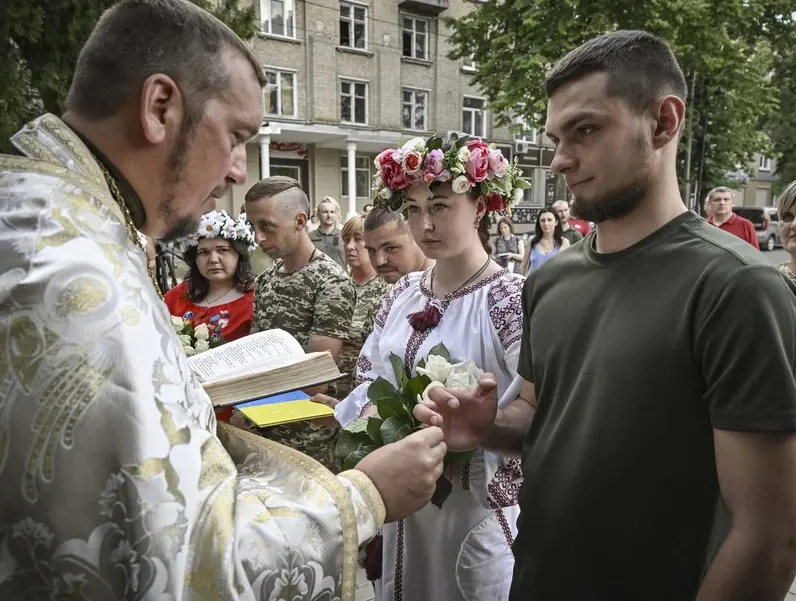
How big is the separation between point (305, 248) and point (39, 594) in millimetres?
2794

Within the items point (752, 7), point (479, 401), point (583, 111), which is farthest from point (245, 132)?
point (752, 7)

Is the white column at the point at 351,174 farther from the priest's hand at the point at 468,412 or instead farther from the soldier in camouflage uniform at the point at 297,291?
the priest's hand at the point at 468,412

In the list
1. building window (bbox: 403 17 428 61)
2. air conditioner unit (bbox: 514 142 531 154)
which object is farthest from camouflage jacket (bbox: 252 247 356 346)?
air conditioner unit (bbox: 514 142 531 154)

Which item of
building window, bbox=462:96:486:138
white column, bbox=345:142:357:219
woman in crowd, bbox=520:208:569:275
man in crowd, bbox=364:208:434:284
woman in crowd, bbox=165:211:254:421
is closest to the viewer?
man in crowd, bbox=364:208:434:284

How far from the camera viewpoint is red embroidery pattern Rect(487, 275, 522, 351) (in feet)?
7.11

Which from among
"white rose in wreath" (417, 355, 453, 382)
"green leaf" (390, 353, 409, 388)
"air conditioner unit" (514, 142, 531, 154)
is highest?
"air conditioner unit" (514, 142, 531, 154)

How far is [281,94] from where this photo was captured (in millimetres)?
22047

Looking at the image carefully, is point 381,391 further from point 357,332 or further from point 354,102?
point 354,102

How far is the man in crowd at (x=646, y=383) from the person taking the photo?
1202 millimetres

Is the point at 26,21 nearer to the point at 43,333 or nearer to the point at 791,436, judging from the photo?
the point at 43,333

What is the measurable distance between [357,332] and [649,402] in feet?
7.29

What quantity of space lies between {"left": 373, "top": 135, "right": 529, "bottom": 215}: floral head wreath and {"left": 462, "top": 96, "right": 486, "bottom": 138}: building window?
25.5 metres

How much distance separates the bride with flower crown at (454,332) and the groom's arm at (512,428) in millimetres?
146

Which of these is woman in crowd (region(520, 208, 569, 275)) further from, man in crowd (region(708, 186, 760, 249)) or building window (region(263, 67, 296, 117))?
building window (region(263, 67, 296, 117))
